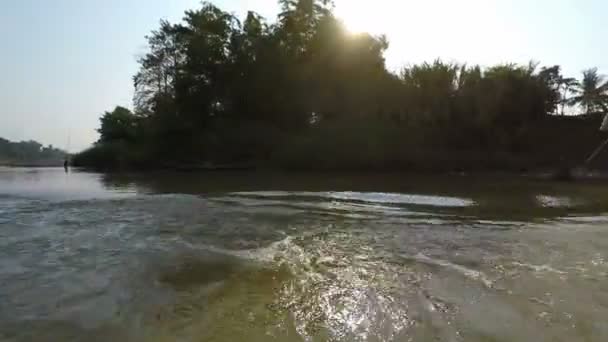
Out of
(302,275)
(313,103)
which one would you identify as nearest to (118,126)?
(313,103)

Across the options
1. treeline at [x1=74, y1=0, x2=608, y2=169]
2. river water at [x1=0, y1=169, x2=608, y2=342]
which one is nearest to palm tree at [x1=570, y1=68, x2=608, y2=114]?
treeline at [x1=74, y1=0, x2=608, y2=169]

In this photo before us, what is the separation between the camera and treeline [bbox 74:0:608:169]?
23.6 meters

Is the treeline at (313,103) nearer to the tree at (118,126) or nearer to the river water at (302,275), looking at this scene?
the tree at (118,126)

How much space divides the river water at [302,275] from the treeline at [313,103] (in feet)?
50.6

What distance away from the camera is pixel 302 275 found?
4207 millimetres

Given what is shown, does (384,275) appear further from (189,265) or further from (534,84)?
(534,84)

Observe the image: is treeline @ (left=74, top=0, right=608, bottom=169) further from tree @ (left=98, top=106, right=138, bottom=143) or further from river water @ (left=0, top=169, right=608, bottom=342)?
river water @ (left=0, top=169, right=608, bottom=342)

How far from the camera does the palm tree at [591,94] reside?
32.8 m

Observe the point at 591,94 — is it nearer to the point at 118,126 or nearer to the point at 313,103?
the point at 313,103

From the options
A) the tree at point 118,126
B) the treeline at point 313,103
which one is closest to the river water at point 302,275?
the treeline at point 313,103

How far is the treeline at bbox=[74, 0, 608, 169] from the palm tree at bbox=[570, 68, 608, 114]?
230mm

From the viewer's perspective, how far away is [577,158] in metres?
22.5

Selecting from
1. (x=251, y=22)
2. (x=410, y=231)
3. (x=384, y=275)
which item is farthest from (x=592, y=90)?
(x=384, y=275)

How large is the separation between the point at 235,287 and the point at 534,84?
81.7 feet
